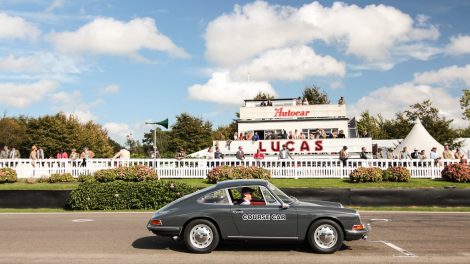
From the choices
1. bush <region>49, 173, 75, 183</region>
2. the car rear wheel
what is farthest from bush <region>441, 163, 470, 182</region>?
bush <region>49, 173, 75, 183</region>

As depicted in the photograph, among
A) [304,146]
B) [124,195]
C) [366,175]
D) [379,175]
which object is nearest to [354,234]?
[124,195]

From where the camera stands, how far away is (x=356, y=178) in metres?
23.6

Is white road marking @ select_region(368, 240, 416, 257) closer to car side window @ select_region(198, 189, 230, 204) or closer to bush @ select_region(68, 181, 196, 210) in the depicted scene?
car side window @ select_region(198, 189, 230, 204)

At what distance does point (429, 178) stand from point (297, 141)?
9309mm

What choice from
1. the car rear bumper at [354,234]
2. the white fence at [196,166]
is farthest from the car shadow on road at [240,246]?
the white fence at [196,166]

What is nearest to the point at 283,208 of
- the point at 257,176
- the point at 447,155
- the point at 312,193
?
the point at 312,193

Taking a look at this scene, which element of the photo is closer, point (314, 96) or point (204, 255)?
point (204, 255)

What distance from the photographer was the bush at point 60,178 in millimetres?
25141

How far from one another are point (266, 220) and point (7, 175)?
2024cm

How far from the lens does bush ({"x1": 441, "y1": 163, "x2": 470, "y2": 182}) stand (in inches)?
898

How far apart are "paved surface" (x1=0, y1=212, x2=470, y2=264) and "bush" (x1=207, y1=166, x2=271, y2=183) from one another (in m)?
9.45

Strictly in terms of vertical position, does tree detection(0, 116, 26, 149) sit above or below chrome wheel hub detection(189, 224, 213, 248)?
above

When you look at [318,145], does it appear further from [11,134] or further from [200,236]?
[11,134]

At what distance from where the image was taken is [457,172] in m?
23.1
